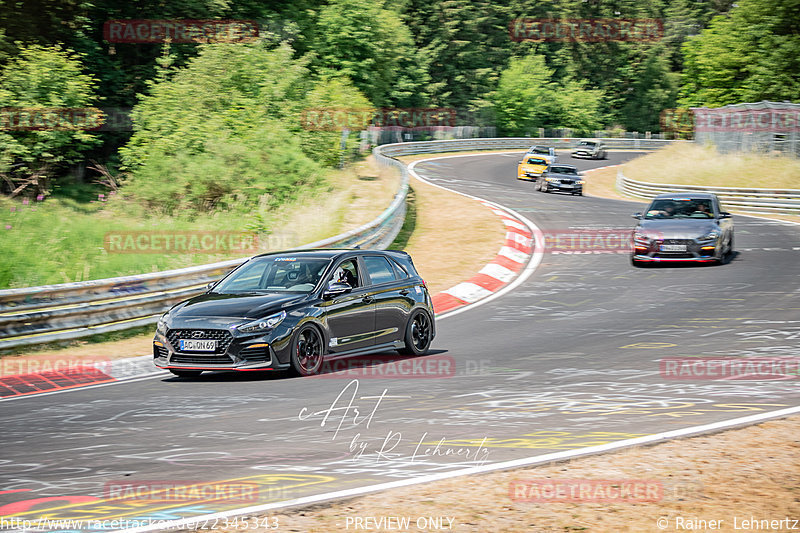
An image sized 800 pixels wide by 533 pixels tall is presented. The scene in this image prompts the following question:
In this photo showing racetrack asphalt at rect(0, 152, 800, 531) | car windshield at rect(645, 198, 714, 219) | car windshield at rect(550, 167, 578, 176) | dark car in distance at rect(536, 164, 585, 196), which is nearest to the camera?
racetrack asphalt at rect(0, 152, 800, 531)

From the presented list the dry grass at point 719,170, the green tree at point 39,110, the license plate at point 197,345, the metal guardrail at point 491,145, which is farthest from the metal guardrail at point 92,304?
the metal guardrail at point 491,145

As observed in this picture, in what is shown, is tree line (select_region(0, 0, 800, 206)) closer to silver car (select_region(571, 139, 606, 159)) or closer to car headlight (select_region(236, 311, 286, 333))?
silver car (select_region(571, 139, 606, 159))

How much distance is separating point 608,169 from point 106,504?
58364mm

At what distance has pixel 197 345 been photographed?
1030 cm

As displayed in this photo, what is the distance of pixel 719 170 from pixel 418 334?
33.0m

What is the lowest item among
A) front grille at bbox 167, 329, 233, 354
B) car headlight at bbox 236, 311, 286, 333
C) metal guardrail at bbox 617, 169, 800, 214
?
metal guardrail at bbox 617, 169, 800, 214

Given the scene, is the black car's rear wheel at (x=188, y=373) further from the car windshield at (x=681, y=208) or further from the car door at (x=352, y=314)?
the car windshield at (x=681, y=208)

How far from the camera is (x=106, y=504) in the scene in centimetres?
566

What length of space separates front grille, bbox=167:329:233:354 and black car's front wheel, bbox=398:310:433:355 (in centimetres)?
280

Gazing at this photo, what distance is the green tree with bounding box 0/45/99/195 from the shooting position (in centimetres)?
3850

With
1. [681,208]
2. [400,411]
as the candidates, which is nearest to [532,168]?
[681,208]

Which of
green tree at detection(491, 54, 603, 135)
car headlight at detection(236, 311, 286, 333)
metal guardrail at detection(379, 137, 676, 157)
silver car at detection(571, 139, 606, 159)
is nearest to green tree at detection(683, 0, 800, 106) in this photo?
metal guardrail at detection(379, 137, 676, 157)

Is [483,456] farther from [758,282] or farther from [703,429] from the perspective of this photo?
[758,282]

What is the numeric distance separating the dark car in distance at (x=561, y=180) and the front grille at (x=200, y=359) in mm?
31860
